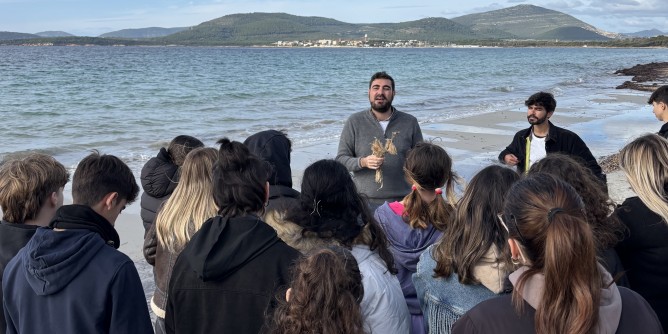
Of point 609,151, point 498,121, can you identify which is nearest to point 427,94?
point 498,121

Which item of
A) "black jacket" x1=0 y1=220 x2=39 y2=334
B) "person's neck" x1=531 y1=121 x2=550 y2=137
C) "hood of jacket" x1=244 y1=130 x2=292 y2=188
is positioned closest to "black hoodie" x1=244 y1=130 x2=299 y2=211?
"hood of jacket" x1=244 y1=130 x2=292 y2=188

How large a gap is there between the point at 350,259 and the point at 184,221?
108cm

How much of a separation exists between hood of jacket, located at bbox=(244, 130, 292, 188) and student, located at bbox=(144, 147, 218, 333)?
744 millimetres

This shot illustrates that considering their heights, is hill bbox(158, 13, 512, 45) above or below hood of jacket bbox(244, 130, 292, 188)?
below

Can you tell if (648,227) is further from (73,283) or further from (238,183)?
(73,283)

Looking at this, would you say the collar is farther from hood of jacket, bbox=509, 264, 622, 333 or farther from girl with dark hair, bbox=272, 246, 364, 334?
hood of jacket, bbox=509, 264, 622, 333

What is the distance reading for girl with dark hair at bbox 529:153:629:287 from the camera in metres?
2.70

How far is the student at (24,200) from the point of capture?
275 cm

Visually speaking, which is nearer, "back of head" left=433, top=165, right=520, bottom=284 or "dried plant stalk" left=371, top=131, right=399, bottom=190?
"back of head" left=433, top=165, right=520, bottom=284

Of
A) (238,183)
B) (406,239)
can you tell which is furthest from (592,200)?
(238,183)

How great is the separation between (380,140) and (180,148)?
5.97 feet

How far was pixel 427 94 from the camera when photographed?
95.0ft

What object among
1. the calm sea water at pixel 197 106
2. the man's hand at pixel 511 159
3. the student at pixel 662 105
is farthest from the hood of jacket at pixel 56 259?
the calm sea water at pixel 197 106

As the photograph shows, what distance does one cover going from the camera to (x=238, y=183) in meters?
2.53
